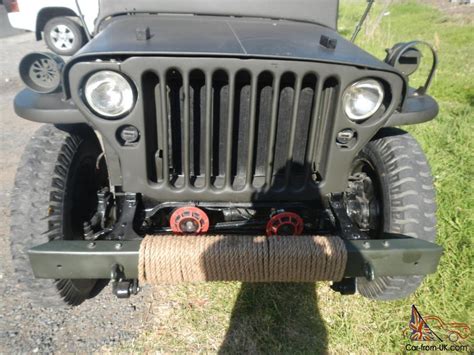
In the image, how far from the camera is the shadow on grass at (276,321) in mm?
2215

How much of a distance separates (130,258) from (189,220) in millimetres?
460

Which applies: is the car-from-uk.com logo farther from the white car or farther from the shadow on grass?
the white car

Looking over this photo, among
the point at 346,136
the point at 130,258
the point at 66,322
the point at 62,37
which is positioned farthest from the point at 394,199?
the point at 62,37

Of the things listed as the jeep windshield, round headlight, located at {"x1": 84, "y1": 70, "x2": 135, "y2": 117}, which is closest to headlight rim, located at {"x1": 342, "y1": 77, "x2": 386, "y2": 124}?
round headlight, located at {"x1": 84, "y1": 70, "x2": 135, "y2": 117}

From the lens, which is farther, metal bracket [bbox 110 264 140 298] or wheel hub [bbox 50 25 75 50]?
wheel hub [bbox 50 25 75 50]

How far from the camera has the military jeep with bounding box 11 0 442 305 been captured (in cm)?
171

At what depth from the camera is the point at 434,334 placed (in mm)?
2312

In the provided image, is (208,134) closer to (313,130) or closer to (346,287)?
(313,130)

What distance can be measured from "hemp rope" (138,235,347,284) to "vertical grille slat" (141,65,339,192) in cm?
35

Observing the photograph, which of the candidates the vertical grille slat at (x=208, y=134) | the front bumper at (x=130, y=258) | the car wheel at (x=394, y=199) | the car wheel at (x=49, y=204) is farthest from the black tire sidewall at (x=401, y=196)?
the car wheel at (x=49, y=204)

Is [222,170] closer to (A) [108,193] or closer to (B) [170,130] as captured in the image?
(B) [170,130]

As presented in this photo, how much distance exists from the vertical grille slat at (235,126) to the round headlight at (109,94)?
0.28 feet

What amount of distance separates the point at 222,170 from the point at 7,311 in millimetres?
1614

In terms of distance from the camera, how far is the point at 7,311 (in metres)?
2.38
